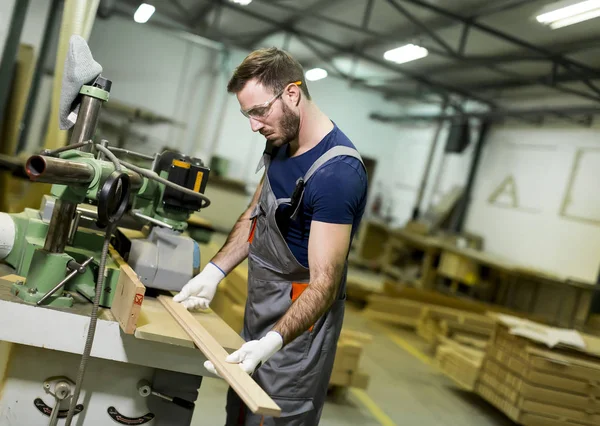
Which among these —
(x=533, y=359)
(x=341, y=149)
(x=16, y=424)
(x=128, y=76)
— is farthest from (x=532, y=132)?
(x=16, y=424)

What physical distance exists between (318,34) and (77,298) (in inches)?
339

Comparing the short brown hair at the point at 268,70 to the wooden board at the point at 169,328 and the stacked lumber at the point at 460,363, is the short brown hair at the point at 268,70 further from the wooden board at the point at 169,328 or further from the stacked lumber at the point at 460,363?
the stacked lumber at the point at 460,363

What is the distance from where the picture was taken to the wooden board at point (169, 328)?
1451 mm

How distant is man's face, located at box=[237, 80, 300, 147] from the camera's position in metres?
1.70

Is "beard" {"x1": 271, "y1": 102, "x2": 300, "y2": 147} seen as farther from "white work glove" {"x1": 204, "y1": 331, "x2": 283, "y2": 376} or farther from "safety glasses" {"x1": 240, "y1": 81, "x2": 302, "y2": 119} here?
"white work glove" {"x1": 204, "y1": 331, "x2": 283, "y2": 376}

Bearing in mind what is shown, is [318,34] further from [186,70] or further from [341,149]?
[341,149]

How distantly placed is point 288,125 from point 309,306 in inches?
21.8

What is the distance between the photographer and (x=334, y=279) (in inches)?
62.2

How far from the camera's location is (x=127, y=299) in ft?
4.83

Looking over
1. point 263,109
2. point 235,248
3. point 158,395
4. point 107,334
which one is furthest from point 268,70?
point 158,395

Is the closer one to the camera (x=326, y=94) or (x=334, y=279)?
Answer: (x=334, y=279)

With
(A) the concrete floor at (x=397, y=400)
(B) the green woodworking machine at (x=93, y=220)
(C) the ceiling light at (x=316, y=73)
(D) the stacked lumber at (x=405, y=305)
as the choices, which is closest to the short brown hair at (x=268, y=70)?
(B) the green woodworking machine at (x=93, y=220)

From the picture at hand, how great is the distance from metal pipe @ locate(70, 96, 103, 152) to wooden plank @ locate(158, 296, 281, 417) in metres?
0.53

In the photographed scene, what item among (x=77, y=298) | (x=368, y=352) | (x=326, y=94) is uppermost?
(x=326, y=94)
